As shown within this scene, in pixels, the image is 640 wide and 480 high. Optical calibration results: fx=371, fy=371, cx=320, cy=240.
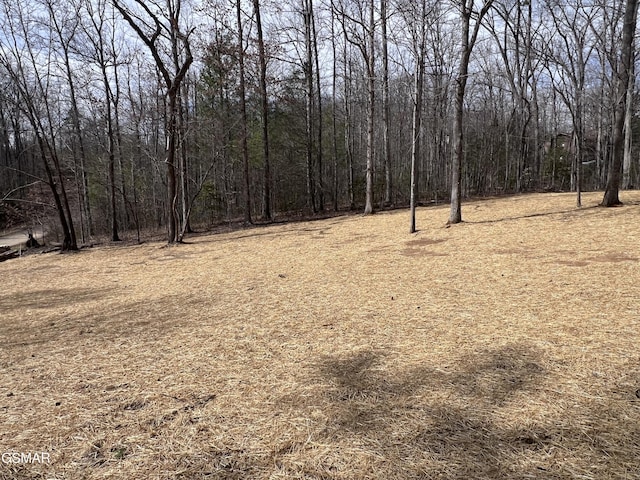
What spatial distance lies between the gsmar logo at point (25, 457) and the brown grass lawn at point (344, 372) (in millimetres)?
38

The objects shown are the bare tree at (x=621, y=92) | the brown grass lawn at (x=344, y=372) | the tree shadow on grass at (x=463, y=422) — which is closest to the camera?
the tree shadow on grass at (x=463, y=422)

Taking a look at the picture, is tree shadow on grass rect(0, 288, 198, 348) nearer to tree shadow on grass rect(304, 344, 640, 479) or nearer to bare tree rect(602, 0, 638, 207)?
tree shadow on grass rect(304, 344, 640, 479)

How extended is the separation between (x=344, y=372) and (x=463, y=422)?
963mm

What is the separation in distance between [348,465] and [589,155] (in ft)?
121

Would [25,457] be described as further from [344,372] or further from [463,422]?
[463,422]

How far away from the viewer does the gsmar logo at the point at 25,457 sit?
1.99 m

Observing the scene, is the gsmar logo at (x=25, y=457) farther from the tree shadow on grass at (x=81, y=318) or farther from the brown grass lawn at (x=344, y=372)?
the tree shadow on grass at (x=81, y=318)

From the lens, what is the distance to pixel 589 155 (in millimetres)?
30469

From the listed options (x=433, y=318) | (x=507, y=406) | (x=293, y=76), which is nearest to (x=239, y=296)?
(x=433, y=318)

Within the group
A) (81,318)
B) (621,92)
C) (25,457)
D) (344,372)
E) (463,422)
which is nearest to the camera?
(25,457)

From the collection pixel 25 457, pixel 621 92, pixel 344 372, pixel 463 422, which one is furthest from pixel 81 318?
pixel 621 92

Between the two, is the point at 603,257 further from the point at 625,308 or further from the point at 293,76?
the point at 293,76

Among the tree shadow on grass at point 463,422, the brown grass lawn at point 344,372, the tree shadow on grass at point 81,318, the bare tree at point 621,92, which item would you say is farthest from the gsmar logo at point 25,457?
the bare tree at point 621,92

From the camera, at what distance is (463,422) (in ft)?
7.09
